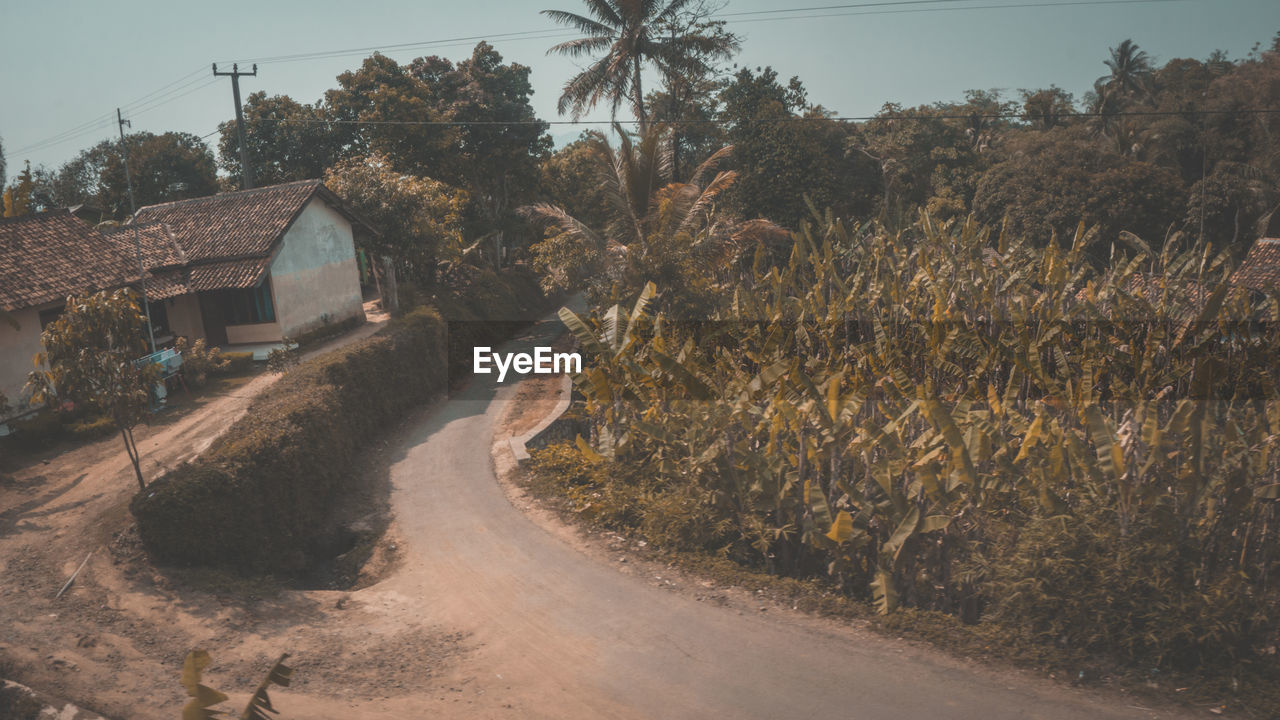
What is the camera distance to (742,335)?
14031 mm

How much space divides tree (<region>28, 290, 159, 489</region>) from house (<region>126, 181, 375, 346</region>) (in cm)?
934

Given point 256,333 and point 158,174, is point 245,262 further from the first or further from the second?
point 158,174

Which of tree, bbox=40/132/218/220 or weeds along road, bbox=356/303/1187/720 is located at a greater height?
tree, bbox=40/132/218/220

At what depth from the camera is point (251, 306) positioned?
21.5m

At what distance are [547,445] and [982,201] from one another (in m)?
20.9

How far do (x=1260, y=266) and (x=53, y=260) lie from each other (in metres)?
27.6

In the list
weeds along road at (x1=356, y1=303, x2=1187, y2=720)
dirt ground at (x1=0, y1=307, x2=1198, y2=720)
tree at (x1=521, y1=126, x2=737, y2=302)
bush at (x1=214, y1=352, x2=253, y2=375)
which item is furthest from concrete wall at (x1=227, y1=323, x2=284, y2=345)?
weeds along road at (x1=356, y1=303, x2=1187, y2=720)

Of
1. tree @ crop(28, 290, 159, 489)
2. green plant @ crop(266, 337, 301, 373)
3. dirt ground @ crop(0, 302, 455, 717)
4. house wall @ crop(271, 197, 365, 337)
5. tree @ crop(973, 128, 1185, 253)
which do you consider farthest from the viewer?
tree @ crop(973, 128, 1185, 253)

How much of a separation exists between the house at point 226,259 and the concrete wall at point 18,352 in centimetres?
126

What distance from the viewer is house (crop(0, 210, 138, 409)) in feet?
49.5

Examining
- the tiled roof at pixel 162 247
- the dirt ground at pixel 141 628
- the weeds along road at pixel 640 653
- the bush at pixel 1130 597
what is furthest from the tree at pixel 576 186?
the bush at pixel 1130 597

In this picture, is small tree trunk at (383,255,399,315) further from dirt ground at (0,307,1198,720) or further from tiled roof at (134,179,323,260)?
dirt ground at (0,307,1198,720)

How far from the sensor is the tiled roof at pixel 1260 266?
20469mm

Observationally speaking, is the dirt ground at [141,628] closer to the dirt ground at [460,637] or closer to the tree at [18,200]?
the dirt ground at [460,637]
